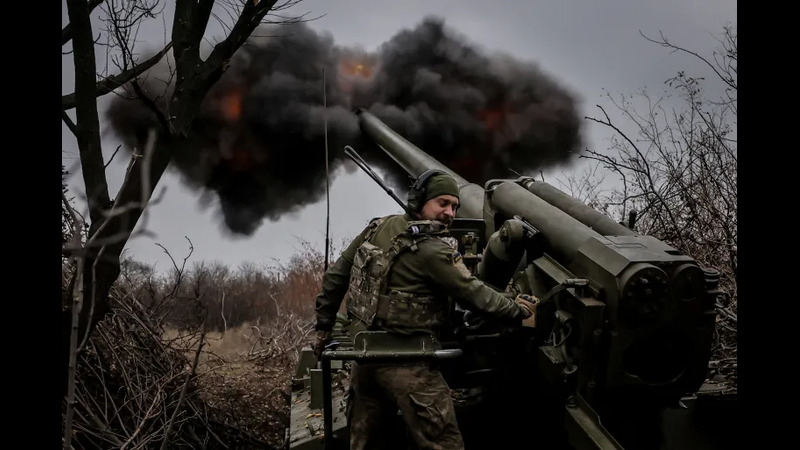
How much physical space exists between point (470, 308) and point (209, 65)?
1900 mm

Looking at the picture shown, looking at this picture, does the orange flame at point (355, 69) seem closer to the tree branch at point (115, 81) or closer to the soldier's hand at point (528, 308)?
the tree branch at point (115, 81)

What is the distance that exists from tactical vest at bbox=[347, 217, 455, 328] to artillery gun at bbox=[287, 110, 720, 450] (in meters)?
0.12

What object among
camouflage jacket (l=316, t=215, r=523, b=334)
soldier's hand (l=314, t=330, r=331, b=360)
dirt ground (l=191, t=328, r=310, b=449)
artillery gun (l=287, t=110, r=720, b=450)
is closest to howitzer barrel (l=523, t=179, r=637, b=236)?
artillery gun (l=287, t=110, r=720, b=450)

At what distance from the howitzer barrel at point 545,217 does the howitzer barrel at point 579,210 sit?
107 millimetres

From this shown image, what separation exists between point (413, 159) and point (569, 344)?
340 cm

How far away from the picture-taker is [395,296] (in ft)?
11.4

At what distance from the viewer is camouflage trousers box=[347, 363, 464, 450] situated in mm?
3295

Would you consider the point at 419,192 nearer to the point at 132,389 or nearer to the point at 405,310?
the point at 405,310

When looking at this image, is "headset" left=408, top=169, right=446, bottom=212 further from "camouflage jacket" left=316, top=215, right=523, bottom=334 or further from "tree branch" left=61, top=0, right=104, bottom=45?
"tree branch" left=61, top=0, right=104, bottom=45

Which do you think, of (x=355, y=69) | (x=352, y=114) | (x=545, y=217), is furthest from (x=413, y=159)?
(x=545, y=217)

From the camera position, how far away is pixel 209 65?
11.6 ft

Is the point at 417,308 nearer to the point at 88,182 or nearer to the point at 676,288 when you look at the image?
the point at 676,288

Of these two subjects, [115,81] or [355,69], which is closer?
[115,81]

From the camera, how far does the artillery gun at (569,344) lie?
3283mm
